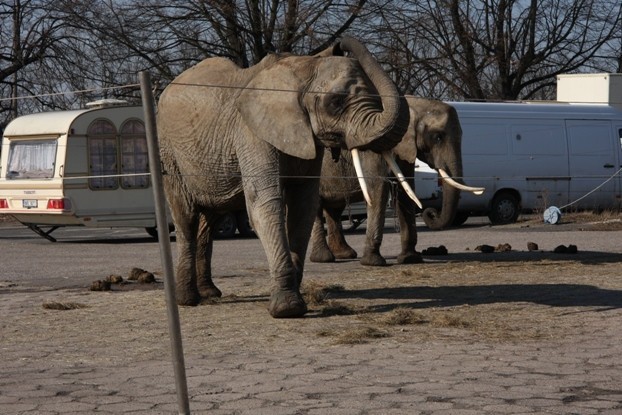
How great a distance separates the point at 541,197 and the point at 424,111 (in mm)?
12559

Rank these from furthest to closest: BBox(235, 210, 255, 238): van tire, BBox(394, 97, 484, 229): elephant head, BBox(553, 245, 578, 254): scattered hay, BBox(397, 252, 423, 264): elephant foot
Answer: BBox(235, 210, 255, 238): van tire < BBox(553, 245, 578, 254): scattered hay < BBox(397, 252, 423, 264): elephant foot < BBox(394, 97, 484, 229): elephant head

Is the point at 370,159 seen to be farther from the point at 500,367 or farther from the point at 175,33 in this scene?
the point at 175,33

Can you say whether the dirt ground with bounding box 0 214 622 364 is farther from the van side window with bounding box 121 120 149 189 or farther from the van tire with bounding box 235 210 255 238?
the van tire with bounding box 235 210 255 238

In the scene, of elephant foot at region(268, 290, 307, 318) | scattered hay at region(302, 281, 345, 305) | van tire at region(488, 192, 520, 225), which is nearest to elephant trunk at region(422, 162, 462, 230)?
scattered hay at region(302, 281, 345, 305)

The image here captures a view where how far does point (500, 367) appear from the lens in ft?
31.1

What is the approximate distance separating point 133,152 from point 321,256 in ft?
24.6

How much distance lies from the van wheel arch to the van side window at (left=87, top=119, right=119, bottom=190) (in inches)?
349

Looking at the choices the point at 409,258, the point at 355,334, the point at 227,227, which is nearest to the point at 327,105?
the point at 355,334

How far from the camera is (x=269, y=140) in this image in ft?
41.4

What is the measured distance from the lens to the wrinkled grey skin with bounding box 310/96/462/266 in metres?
18.2

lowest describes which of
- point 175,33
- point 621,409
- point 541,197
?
point 621,409

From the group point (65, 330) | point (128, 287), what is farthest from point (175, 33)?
point (65, 330)

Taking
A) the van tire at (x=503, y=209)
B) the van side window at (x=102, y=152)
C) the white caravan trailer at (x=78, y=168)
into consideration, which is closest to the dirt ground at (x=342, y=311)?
the white caravan trailer at (x=78, y=168)

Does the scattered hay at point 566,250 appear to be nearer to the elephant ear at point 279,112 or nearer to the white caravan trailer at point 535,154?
the elephant ear at point 279,112
